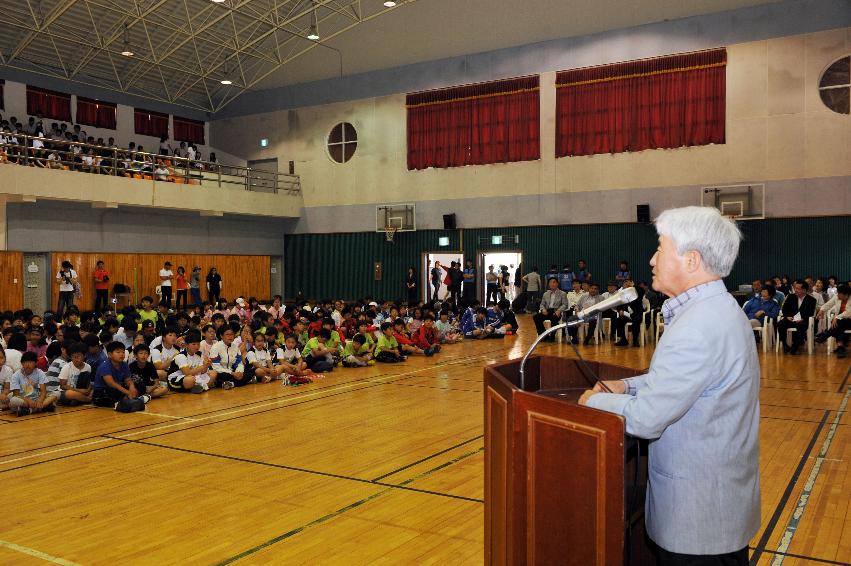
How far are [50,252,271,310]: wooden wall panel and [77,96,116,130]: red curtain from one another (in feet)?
17.5

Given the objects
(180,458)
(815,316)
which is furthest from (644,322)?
(180,458)

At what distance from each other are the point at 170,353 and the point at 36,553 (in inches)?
228

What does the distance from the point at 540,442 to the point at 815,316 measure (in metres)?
13.0

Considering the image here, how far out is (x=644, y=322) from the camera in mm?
14336

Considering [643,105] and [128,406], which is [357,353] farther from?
[643,105]

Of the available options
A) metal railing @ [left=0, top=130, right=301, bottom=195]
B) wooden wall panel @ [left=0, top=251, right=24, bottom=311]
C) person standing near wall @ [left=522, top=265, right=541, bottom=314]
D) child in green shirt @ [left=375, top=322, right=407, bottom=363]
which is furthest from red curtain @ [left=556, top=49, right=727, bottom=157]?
wooden wall panel @ [left=0, top=251, right=24, bottom=311]

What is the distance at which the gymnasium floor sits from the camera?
3898 mm

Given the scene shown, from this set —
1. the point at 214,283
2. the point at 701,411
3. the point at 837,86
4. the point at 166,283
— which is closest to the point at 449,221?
the point at 214,283

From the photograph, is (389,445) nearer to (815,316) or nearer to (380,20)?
(815,316)

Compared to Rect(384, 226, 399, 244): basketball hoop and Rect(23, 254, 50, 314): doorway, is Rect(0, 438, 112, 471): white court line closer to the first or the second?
Rect(23, 254, 50, 314): doorway

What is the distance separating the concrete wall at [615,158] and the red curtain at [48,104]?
5980 millimetres

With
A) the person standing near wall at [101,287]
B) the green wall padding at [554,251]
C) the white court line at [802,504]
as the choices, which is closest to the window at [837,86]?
the green wall padding at [554,251]

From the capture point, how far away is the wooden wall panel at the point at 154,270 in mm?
20234

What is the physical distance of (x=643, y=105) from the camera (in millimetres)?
19641
